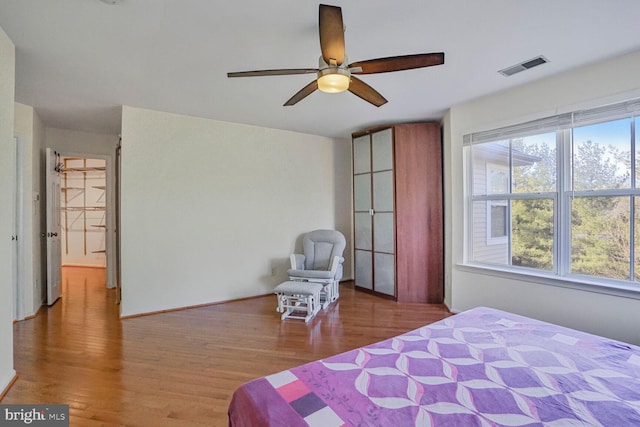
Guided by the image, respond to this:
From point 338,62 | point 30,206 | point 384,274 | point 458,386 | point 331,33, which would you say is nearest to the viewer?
point 458,386

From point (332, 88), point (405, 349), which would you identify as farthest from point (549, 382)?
point (332, 88)

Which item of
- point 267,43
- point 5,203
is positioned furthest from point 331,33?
point 5,203

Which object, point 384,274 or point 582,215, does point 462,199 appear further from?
point 384,274

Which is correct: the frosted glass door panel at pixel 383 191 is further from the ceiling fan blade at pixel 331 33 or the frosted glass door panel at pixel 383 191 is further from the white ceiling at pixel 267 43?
the ceiling fan blade at pixel 331 33

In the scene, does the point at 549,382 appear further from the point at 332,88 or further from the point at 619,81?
the point at 619,81

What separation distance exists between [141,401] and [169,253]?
2134mm

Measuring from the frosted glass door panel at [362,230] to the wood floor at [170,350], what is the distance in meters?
0.86

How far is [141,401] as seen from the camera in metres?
2.01

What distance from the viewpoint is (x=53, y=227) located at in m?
4.30

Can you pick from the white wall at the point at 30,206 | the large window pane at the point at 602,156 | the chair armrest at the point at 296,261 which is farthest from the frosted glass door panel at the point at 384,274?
the white wall at the point at 30,206

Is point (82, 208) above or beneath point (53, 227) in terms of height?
above

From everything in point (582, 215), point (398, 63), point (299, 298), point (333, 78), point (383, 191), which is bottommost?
point (299, 298)

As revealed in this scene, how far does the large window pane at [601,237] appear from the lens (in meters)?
2.49

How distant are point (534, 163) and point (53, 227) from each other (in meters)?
6.02
